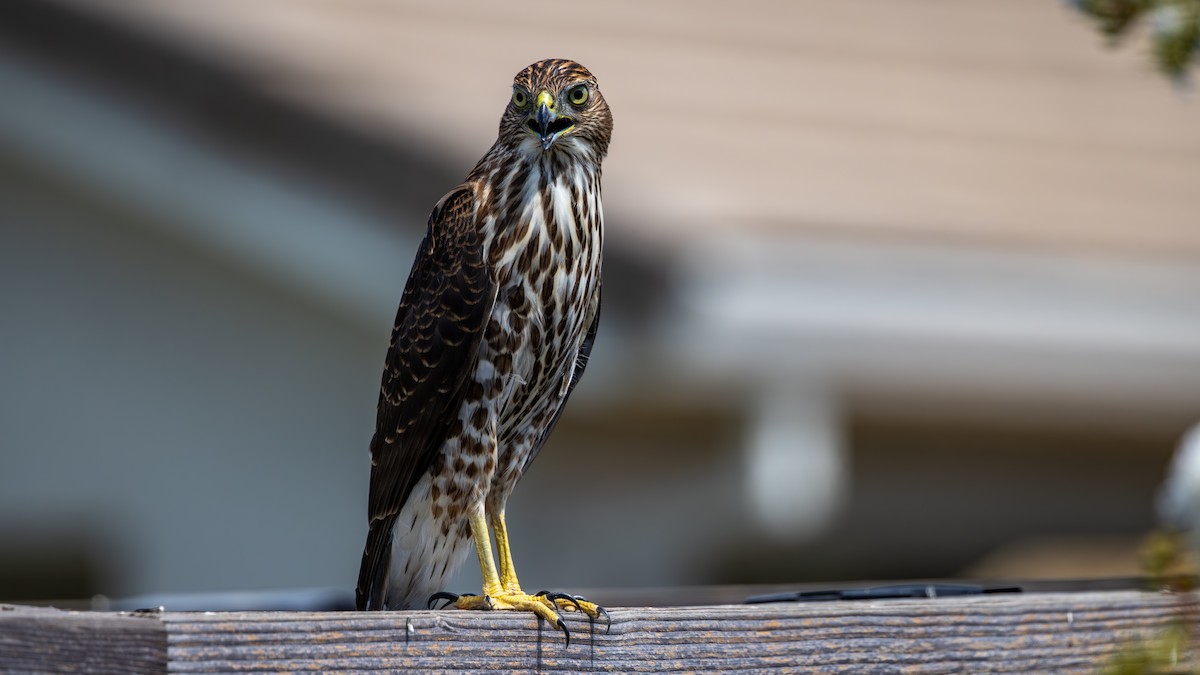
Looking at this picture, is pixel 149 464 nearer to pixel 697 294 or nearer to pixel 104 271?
pixel 104 271

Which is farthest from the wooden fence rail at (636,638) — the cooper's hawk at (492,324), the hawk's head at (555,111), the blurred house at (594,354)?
the blurred house at (594,354)

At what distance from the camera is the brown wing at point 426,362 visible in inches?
120

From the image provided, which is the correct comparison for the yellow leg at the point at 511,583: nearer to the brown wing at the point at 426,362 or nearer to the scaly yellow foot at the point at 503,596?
the scaly yellow foot at the point at 503,596

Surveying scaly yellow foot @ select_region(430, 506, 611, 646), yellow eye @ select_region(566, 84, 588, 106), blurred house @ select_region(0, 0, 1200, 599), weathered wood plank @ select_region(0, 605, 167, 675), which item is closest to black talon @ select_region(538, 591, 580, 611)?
scaly yellow foot @ select_region(430, 506, 611, 646)

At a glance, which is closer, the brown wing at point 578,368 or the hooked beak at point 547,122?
the hooked beak at point 547,122

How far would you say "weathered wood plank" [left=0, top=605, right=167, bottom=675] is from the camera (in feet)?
5.98

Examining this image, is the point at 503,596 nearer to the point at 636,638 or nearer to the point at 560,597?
the point at 560,597

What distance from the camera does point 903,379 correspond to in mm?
6164

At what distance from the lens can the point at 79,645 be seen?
1.85m

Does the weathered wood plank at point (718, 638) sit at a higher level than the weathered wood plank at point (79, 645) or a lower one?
higher

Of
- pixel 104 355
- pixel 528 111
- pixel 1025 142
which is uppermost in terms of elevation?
pixel 1025 142

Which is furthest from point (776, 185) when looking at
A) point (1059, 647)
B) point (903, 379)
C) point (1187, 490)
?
point (1187, 490)

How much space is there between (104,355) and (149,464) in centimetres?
46

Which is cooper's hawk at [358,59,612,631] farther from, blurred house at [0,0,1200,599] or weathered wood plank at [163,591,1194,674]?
blurred house at [0,0,1200,599]
